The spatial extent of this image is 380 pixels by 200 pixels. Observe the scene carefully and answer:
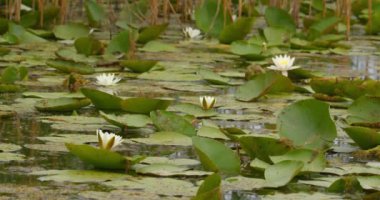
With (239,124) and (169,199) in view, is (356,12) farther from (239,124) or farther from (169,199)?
(169,199)

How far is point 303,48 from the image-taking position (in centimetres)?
506

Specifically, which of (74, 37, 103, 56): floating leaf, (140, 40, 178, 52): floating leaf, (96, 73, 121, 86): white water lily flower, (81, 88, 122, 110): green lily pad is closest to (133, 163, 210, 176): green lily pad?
(81, 88, 122, 110): green lily pad

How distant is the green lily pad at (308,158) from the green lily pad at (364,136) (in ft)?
0.79

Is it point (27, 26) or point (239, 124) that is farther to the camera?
point (27, 26)

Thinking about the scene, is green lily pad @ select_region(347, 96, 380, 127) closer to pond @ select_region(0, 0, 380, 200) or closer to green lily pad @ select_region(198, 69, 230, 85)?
pond @ select_region(0, 0, 380, 200)

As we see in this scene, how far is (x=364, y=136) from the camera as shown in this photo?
2762 millimetres

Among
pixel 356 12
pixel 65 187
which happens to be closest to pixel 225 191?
pixel 65 187

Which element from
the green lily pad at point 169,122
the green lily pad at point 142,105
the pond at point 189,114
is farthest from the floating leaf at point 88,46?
the green lily pad at point 169,122

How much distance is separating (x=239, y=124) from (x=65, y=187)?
0.96 meters

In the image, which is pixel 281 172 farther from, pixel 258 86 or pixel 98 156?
pixel 258 86

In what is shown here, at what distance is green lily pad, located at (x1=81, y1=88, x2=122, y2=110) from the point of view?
3184 millimetres

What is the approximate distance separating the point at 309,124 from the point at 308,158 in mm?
237

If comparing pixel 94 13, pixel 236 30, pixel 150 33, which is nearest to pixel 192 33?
pixel 236 30

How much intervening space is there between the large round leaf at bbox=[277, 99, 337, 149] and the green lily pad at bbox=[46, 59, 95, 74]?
1467mm
